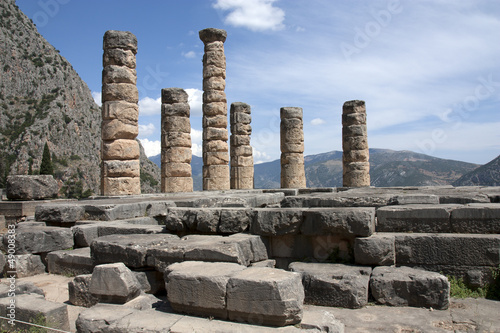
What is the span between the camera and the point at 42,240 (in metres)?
6.64

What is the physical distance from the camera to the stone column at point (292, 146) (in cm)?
1806

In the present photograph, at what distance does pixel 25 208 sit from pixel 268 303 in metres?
10.9

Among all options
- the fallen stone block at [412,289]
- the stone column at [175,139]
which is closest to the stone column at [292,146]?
the stone column at [175,139]

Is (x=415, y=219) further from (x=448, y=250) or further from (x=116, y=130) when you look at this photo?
(x=116, y=130)

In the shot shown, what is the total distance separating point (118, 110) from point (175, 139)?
2521 mm

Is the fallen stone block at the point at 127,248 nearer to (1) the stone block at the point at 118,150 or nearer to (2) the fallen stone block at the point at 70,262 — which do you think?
(2) the fallen stone block at the point at 70,262

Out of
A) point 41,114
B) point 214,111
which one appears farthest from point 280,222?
point 41,114

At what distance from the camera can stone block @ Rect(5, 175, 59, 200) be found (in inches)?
490

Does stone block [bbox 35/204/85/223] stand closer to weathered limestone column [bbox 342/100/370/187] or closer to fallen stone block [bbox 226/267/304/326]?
fallen stone block [bbox 226/267/304/326]

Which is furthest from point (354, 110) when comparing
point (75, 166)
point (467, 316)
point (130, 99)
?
point (75, 166)

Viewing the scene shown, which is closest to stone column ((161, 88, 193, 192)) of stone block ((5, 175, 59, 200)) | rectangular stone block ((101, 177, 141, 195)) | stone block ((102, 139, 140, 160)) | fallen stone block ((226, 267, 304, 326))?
stone block ((102, 139, 140, 160))

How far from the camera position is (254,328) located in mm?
3371

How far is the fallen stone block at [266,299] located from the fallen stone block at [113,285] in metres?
1.18

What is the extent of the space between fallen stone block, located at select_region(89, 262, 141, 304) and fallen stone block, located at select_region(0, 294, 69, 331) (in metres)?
0.38
